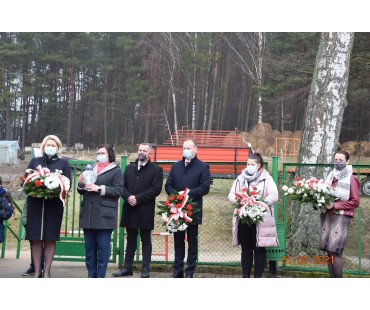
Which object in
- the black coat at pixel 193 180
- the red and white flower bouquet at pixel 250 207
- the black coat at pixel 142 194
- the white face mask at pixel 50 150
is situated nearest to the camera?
the red and white flower bouquet at pixel 250 207

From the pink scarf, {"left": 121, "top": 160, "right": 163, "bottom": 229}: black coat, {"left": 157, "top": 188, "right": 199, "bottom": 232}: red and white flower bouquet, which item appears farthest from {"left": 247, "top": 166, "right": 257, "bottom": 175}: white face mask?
→ the pink scarf

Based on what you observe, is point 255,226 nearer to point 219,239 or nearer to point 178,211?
point 178,211

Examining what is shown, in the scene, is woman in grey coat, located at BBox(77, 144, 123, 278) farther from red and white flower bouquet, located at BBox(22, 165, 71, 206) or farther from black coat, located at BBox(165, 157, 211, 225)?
black coat, located at BBox(165, 157, 211, 225)

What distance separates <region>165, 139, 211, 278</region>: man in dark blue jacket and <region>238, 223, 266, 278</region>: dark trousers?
1.67 feet

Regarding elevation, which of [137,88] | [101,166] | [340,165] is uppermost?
[137,88]

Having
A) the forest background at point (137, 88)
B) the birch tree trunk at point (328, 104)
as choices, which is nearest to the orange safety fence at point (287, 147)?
the forest background at point (137, 88)

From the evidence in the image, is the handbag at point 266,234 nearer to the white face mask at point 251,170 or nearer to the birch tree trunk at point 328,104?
the white face mask at point 251,170

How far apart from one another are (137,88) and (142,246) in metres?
30.1

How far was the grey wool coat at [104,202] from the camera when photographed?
613 cm

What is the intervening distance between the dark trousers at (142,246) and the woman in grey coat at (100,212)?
585 millimetres

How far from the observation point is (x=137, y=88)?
36.4 m

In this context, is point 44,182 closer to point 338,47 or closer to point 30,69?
point 338,47

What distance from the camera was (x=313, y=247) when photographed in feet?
28.6

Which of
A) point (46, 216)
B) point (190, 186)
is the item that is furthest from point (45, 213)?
point (190, 186)
